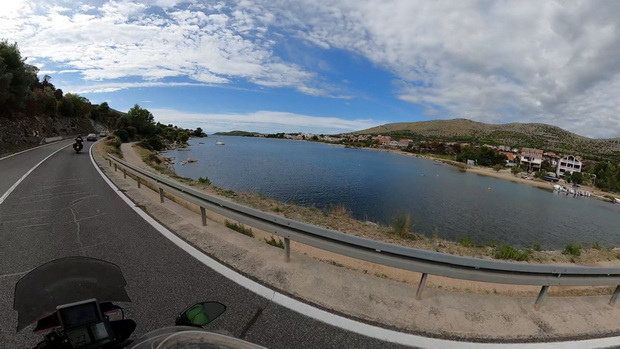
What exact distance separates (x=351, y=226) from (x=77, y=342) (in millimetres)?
10250

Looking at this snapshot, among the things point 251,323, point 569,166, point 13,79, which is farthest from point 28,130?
point 569,166

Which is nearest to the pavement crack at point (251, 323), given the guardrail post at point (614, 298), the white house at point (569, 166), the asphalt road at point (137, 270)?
the asphalt road at point (137, 270)

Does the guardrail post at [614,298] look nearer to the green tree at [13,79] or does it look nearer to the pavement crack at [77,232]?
the pavement crack at [77,232]

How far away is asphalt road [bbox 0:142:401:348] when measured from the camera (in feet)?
8.43

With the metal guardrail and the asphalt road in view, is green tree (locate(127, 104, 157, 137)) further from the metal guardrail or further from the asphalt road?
the metal guardrail

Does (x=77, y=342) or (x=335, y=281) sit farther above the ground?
Result: (x=77, y=342)

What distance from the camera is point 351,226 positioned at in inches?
438

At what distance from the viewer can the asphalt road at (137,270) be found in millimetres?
2568

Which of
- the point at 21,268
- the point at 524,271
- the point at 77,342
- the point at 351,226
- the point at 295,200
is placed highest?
the point at 77,342

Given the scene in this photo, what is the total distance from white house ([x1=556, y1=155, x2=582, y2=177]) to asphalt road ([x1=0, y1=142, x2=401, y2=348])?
362 ft

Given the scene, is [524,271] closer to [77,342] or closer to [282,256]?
[282,256]

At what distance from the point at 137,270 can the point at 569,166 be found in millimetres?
112980

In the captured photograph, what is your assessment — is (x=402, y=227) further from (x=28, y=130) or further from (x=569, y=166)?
(x=569, y=166)

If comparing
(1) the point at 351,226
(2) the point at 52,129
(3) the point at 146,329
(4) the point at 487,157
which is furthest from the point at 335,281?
(4) the point at 487,157
